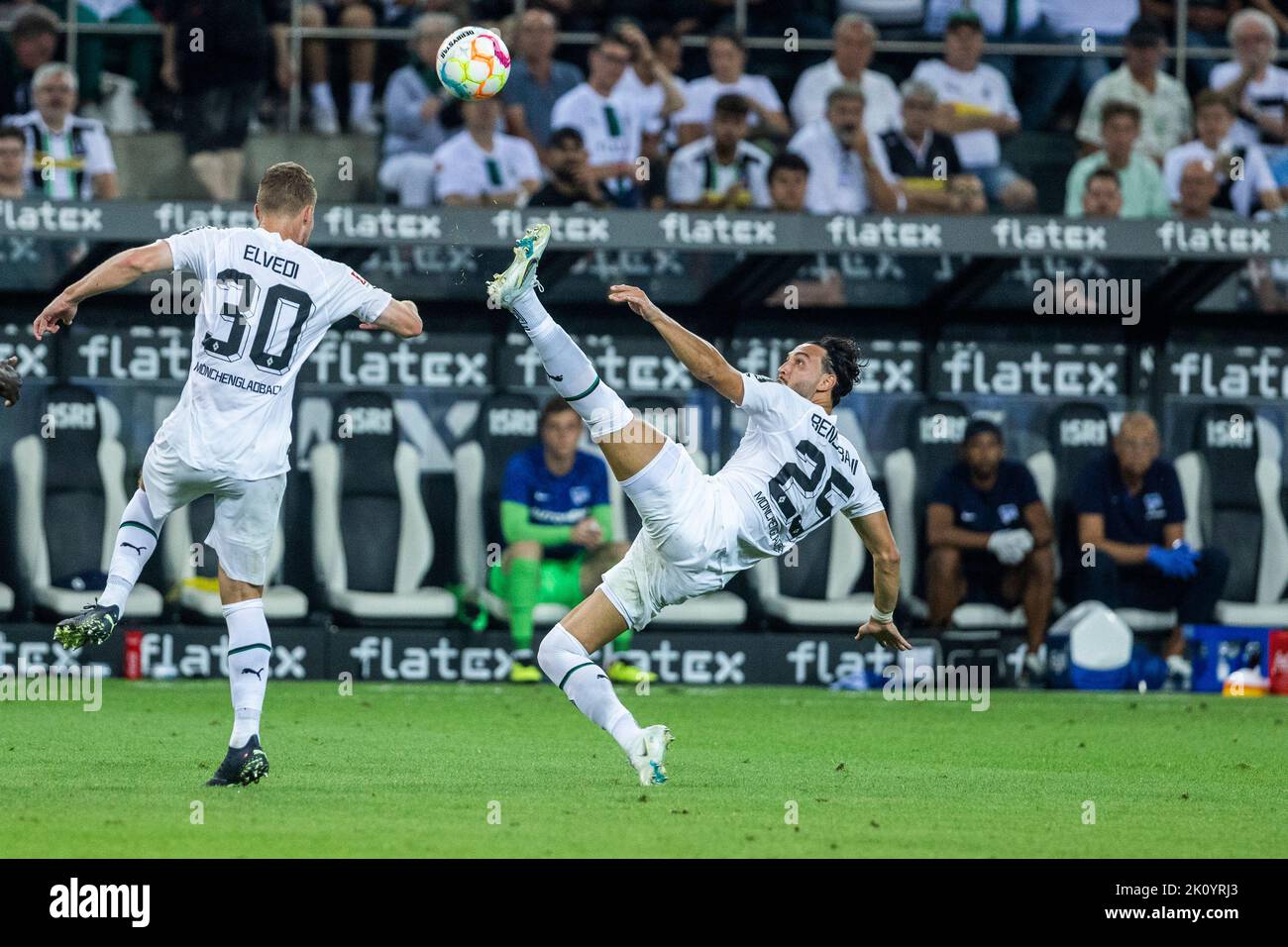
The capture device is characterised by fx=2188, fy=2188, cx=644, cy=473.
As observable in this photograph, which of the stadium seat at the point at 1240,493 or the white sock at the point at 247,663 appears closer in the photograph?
the white sock at the point at 247,663

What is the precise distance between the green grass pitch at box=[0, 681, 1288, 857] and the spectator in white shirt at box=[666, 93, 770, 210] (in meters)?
3.18

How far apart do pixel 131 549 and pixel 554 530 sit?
5644 millimetres

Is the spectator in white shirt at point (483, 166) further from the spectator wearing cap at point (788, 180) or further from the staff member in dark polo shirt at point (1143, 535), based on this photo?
the staff member in dark polo shirt at point (1143, 535)

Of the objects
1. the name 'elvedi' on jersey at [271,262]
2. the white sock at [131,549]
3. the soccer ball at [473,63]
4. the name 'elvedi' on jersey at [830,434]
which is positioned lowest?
the white sock at [131,549]

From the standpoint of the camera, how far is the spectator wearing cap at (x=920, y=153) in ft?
46.3

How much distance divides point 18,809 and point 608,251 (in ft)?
24.7

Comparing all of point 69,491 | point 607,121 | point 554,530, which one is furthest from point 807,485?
point 69,491

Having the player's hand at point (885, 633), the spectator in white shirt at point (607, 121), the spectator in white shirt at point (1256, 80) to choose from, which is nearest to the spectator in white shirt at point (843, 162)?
the spectator in white shirt at point (607, 121)

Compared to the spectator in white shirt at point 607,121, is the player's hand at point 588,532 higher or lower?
lower

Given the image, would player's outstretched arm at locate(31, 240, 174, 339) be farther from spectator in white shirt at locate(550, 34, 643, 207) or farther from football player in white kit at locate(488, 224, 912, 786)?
spectator in white shirt at locate(550, 34, 643, 207)

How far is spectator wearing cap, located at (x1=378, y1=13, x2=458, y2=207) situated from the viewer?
14.2 m

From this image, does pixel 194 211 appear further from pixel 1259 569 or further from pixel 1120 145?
pixel 1259 569

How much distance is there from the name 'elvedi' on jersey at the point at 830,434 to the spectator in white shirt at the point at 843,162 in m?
5.93

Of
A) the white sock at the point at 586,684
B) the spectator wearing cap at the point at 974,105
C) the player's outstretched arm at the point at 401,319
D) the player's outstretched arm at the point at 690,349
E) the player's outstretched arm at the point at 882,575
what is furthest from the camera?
the spectator wearing cap at the point at 974,105
